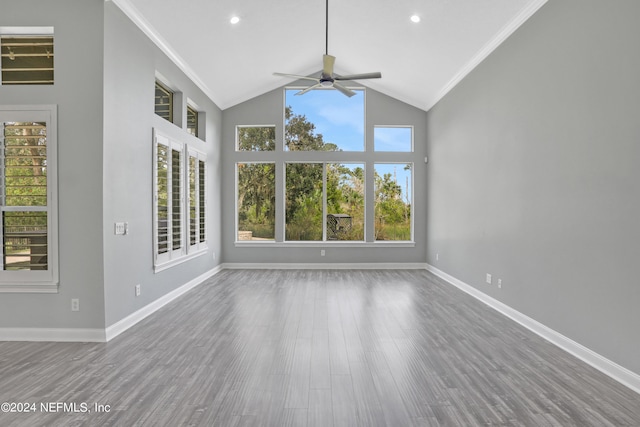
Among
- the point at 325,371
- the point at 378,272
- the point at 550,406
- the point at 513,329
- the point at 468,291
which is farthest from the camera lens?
the point at 378,272

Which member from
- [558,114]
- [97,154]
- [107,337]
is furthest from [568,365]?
[97,154]

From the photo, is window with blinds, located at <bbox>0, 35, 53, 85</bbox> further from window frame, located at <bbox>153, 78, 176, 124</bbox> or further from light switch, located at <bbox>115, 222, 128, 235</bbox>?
light switch, located at <bbox>115, 222, 128, 235</bbox>

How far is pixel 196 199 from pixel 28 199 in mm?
2504

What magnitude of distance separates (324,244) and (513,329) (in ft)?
14.2

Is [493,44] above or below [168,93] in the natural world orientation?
above

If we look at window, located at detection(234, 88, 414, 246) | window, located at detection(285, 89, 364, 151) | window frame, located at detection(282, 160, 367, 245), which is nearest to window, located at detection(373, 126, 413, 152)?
window, located at detection(234, 88, 414, 246)

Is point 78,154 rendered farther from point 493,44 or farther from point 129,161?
point 493,44

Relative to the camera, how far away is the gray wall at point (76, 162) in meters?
3.31

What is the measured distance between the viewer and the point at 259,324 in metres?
3.80

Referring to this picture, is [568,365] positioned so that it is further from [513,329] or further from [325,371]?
[325,371]

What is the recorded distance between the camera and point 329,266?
743 centimetres

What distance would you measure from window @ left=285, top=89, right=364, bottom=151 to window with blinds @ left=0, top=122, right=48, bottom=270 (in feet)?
15.7

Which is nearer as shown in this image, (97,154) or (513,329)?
(97,154)

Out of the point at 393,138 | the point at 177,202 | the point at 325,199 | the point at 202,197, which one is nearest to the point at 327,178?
the point at 325,199
